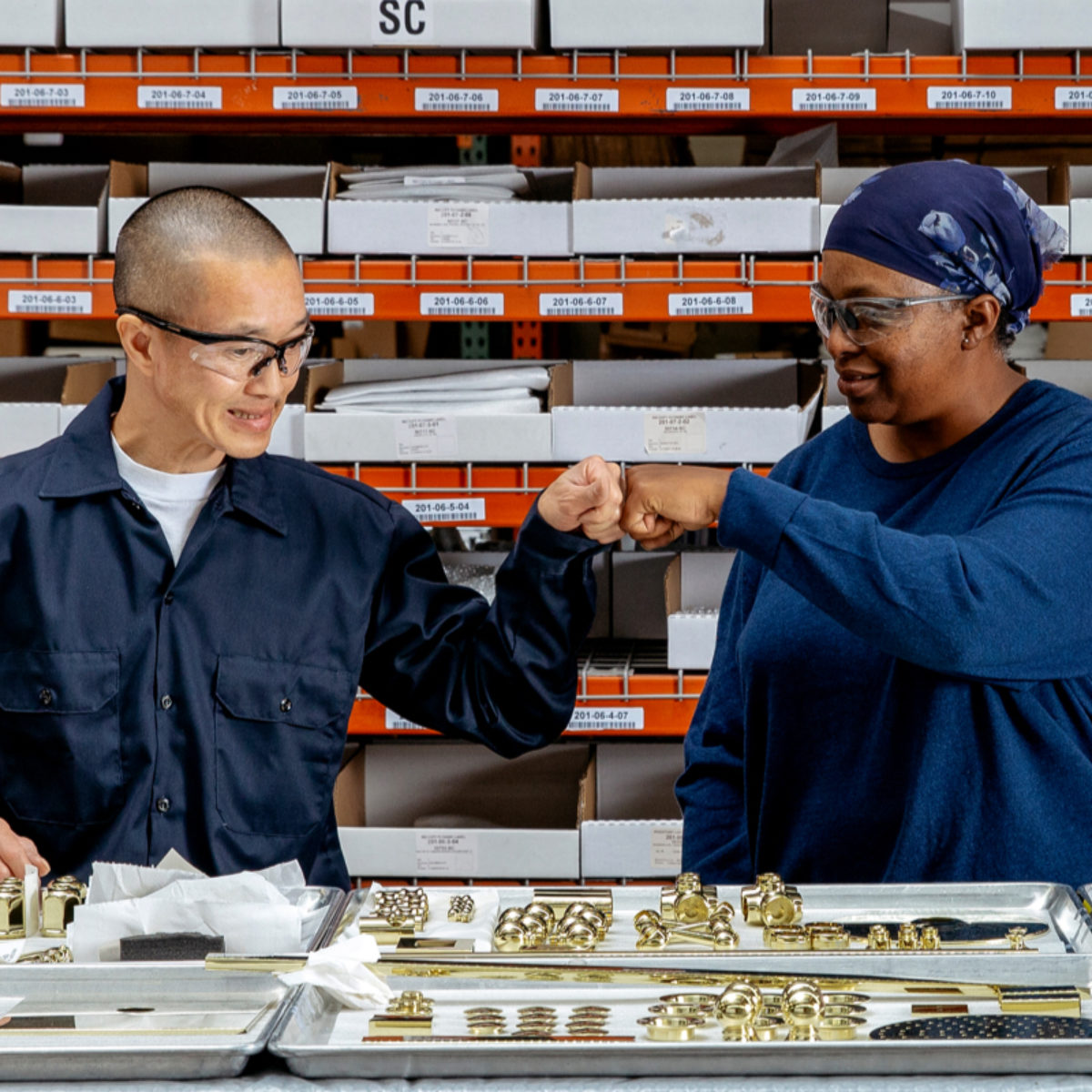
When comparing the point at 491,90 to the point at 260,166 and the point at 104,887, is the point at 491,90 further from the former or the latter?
the point at 104,887

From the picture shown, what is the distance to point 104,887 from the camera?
1.27 m

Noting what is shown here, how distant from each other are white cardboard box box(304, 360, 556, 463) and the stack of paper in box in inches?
1.3

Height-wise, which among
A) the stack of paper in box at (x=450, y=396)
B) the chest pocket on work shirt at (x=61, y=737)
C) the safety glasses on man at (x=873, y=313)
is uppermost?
the safety glasses on man at (x=873, y=313)

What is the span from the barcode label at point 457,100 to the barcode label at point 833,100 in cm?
59

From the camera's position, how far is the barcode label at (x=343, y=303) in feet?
9.08

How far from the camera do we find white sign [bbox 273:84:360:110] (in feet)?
9.04

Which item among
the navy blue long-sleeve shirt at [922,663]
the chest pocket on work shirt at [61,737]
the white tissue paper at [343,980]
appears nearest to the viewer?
the white tissue paper at [343,980]

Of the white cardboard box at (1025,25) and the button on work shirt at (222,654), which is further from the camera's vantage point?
the white cardboard box at (1025,25)

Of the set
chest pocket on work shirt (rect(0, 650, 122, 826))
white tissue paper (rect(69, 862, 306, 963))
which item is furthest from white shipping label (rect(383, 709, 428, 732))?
white tissue paper (rect(69, 862, 306, 963))

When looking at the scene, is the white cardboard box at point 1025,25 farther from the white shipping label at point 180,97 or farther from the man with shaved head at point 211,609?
the man with shaved head at point 211,609

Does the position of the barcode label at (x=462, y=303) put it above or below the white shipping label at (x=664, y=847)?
above

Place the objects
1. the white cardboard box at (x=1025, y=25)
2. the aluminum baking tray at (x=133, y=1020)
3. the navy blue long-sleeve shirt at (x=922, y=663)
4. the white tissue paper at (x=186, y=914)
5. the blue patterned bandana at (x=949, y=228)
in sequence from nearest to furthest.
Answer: the aluminum baking tray at (x=133, y=1020), the white tissue paper at (x=186, y=914), the navy blue long-sleeve shirt at (x=922, y=663), the blue patterned bandana at (x=949, y=228), the white cardboard box at (x=1025, y=25)

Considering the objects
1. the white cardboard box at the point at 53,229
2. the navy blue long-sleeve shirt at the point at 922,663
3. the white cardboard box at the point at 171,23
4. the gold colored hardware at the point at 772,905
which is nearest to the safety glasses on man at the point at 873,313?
the navy blue long-sleeve shirt at the point at 922,663

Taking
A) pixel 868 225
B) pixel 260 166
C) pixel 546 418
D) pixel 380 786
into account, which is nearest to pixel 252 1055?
pixel 868 225
